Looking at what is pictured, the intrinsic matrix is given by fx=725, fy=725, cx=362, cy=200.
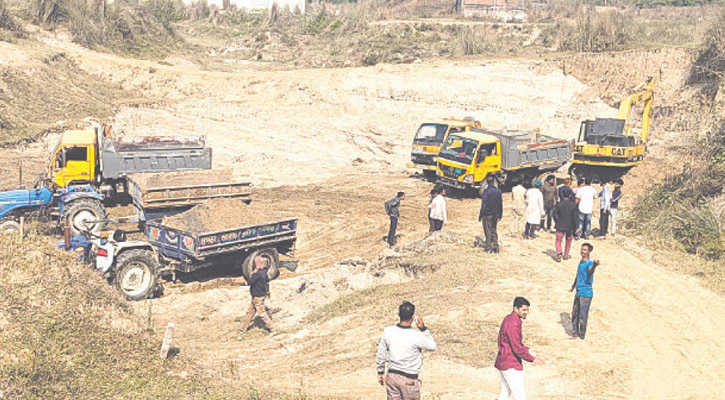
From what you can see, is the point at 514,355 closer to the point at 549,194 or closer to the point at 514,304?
the point at 514,304

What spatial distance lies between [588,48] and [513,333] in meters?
36.7

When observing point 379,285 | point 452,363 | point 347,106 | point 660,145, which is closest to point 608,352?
point 452,363

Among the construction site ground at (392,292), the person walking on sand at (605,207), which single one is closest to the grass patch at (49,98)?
the construction site ground at (392,292)

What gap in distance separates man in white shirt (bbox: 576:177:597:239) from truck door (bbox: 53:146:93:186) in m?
13.4

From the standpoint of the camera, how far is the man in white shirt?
17.3 metres

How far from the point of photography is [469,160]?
23453 mm

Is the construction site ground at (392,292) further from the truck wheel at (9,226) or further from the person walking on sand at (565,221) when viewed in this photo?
the truck wheel at (9,226)

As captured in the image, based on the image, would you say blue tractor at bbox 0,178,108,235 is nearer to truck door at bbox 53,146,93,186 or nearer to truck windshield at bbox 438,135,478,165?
truck door at bbox 53,146,93,186

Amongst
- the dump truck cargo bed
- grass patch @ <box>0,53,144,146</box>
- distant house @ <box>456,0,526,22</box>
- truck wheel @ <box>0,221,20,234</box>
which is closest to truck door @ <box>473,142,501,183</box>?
the dump truck cargo bed

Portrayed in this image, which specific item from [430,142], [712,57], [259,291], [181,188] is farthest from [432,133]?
[712,57]

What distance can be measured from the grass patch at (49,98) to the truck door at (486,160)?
1819 centimetres

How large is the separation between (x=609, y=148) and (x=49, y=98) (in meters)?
24.9

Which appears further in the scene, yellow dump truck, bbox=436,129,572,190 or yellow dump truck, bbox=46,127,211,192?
yellow dump truck, bbox=436,129,572,190

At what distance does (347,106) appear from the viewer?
36969 millimetres
